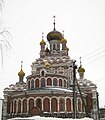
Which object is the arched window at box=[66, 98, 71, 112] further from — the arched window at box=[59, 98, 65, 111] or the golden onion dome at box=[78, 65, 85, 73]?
the golden onion dome at box=[78, 65, 85, 73]

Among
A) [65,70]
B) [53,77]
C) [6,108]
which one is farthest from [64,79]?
[6,108]

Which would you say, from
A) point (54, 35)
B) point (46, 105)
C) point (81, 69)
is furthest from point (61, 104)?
point (54, 35)

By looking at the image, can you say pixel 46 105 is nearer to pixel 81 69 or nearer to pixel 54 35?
pixel 81 69

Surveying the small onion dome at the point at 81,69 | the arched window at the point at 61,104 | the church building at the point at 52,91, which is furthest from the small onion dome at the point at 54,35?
the arched window at the point at 61,104

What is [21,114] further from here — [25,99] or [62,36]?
[62,36]

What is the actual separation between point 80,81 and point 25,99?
12988 millimetres

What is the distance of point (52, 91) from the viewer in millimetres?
37281

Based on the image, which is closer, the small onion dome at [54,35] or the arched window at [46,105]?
the arched window at [46,105]

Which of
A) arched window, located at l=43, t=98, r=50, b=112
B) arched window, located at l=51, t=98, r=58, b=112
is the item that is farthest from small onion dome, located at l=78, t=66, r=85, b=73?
arched window, located at l=43, t=98, r=50, b=112

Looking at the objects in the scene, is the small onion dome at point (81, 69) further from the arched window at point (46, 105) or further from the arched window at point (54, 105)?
the arched window at point (46, 105)

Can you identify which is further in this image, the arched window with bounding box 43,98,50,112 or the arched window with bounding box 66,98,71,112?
the arched window with bounding box 66,98,71,112

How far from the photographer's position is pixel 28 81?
41281mm

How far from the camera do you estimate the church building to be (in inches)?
1452

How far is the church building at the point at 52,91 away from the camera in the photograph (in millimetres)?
36875
